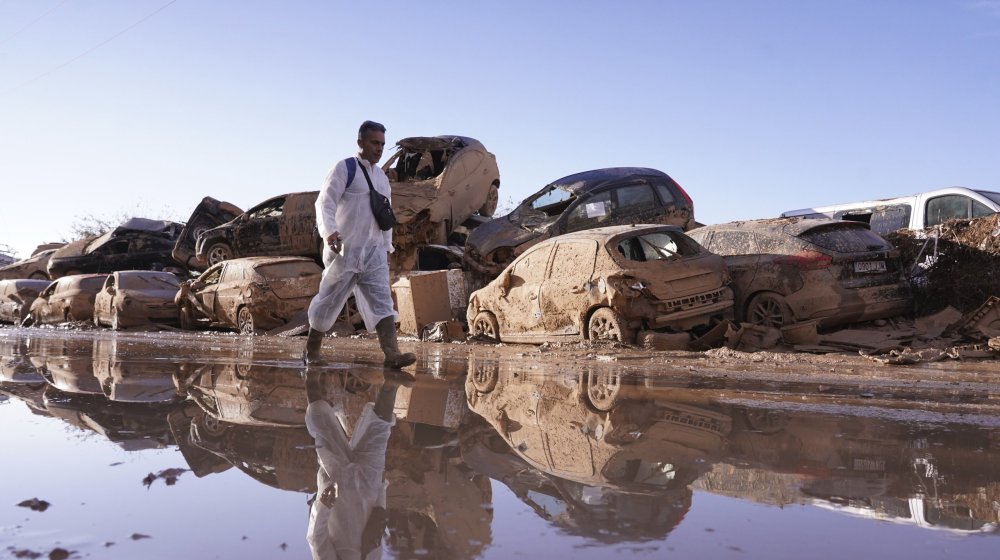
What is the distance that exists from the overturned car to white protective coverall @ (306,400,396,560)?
45.6 feet

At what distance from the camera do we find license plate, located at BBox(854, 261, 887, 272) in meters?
10.7

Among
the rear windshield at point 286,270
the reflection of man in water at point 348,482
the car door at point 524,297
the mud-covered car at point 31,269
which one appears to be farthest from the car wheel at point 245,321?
the mud-covered car at point 31,269

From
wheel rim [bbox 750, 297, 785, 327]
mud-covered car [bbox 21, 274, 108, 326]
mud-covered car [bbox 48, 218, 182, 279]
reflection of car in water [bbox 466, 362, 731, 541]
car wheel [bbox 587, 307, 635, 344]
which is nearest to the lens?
reflection of car in water [bbox 466, 362, 731, 541]

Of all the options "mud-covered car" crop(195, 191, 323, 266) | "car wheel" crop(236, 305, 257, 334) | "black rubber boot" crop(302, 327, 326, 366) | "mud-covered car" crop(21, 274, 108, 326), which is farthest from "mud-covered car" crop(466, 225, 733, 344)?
"mud-covered car" crop(21, 274, 108, 326)

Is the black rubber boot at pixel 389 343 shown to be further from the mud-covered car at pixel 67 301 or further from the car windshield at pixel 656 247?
the mud-covered car at pixel 67 301

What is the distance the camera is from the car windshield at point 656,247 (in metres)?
10.4

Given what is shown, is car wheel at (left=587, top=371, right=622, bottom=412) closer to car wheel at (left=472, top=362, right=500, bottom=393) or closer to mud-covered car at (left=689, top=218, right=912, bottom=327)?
car wheel at (left=472, top=362, right=500, bottom=393)

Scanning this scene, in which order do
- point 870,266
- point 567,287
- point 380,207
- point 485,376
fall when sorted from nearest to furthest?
point 485,376 → point 380,207 → point 567,287 → point 870,266

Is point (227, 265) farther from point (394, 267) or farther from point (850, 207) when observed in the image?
point (850, 207)

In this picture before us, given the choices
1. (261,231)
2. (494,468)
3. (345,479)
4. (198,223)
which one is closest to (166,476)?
(345,479)

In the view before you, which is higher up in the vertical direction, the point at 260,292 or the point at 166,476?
the point at 260,292

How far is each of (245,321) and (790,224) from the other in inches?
367

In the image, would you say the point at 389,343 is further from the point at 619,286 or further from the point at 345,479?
the point at 345,479

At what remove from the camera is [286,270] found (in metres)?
15.4
